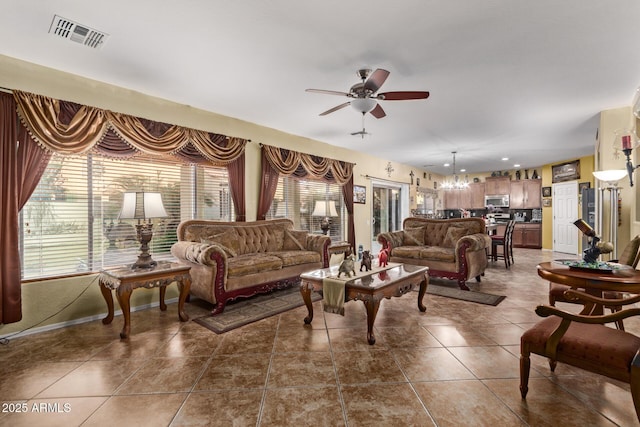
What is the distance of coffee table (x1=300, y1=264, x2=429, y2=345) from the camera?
262cm

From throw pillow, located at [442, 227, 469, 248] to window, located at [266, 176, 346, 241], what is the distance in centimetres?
196

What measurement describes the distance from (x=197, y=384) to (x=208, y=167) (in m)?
3.09

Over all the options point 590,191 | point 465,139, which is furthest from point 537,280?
point 465,139

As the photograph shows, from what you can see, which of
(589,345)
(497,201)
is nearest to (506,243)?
(497,201)

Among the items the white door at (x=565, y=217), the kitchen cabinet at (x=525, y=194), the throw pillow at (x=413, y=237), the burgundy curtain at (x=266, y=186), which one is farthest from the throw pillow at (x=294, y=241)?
the kitchen cabinet at (x=525, y=194)

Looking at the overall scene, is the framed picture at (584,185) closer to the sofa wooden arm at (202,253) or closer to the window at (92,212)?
the sofa wooden arm at (202,253)

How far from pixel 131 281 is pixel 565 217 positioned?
10142 millimetres

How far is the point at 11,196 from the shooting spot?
2.77 m

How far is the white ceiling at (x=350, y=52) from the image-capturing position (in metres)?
2.20

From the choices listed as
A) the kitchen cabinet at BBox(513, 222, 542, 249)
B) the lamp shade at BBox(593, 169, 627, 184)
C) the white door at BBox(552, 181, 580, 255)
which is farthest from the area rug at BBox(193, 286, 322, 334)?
the kitchen cabinet at BBox(513, 222, 542, 249)

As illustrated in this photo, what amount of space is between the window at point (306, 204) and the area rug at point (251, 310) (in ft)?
5.30

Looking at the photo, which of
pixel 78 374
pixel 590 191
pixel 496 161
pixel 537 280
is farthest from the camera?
pixel 496 161

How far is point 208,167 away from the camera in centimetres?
439

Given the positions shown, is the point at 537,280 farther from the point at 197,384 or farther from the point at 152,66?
the point at 152,66
